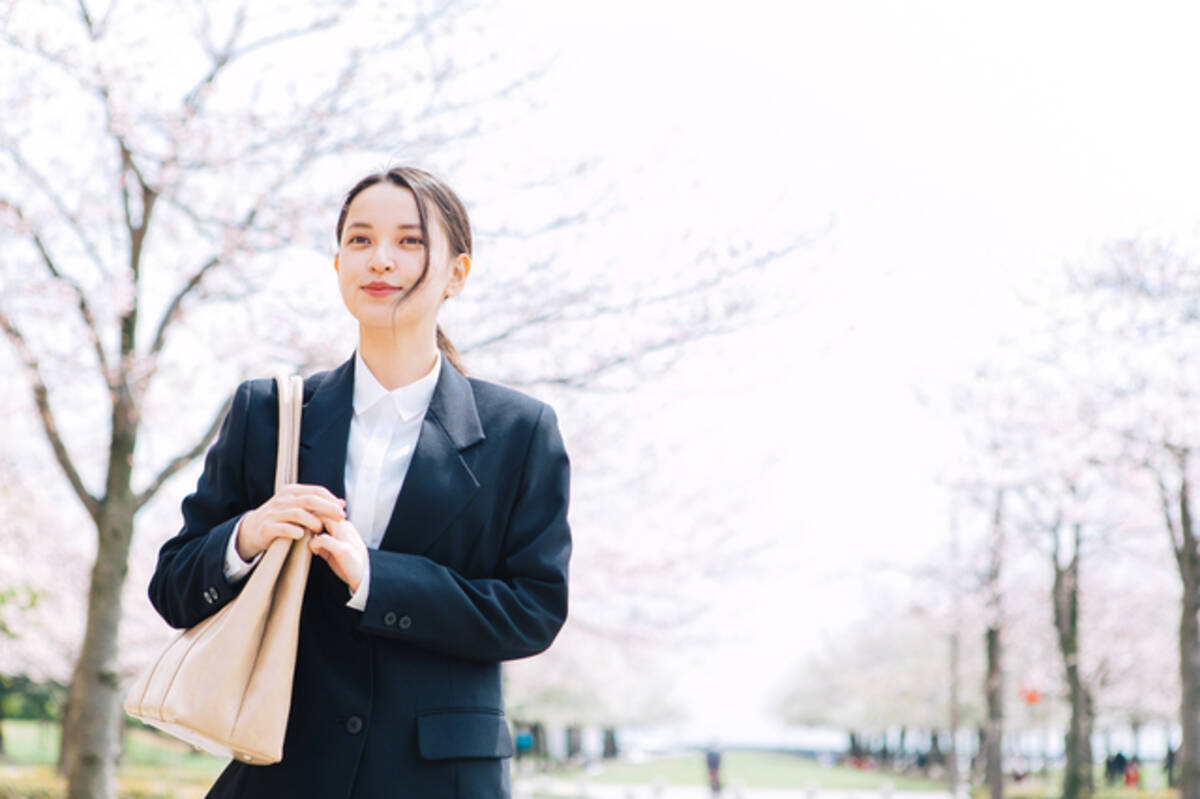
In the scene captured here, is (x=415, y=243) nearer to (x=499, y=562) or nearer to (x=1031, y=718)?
(x=499, y=562)

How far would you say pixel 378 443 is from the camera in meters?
2.01

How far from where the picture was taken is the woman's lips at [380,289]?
6.51 ft

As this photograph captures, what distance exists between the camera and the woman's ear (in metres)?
2.09

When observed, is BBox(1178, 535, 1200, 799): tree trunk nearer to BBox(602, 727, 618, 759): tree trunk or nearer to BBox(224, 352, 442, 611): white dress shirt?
BBox(224, 352, 442, 611): white dress shirt

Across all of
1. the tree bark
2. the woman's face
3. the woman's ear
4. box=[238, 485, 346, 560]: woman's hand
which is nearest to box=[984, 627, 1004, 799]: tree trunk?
the tree bark

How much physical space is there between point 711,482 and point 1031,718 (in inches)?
1191

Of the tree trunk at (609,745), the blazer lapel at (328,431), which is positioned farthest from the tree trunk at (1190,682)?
the tree trunk at (609,745)

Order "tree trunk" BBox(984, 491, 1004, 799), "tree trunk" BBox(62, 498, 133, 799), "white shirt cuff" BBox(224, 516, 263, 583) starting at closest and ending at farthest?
"white shirt cuff" BBox(224, 516, 263, 583), "tree trunk" BBox(62, 498, 133, 799), "tree trunk" BBox(984, 491, 1004, 799)

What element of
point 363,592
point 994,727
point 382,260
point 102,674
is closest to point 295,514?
point 363,592

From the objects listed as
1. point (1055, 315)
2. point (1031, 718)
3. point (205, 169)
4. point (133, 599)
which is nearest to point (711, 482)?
point (1055, 315)

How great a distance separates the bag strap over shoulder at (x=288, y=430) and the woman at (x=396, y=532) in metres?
0.02

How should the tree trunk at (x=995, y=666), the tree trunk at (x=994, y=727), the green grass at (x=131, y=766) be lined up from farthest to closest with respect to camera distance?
1. the tree trunk at (x=995, y=666)
2. the tree trunk at (x=994, y=727)
3. the green grass at (x=131, y=766)

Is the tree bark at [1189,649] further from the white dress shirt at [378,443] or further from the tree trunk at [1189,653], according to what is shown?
the white dress shirt at [378,443]

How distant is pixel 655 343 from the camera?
819cm
